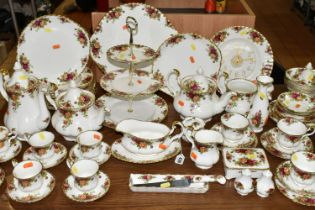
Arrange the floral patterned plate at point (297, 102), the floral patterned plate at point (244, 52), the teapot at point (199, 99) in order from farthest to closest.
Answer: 1. the floral patterned plate at point (244, 52)
2. the floral patterned plate at point (297, 102)
3. the teapot at point (199, 99)

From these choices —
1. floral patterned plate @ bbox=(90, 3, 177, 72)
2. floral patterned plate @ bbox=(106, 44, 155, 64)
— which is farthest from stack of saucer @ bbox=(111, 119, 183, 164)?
floral patterned plate @ bbox=(90, 3, 177, 72)

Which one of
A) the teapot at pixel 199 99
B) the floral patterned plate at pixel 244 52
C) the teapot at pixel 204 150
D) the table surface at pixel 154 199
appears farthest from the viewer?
the floral patterned plate at pixel 244 52

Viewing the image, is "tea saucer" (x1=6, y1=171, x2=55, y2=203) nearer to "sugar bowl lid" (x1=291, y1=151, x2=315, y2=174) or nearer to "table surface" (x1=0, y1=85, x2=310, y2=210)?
"table surface" (x1=0, y1=85, x2=310, y2=210)

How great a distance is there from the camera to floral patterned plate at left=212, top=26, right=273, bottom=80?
1.51 meters

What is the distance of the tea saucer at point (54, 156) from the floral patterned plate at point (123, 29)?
45cm

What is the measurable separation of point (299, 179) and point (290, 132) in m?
0.20

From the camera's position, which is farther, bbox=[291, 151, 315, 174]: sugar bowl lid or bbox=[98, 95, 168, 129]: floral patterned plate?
bbox=[98, 95, 168, 129]: floral patterned plate

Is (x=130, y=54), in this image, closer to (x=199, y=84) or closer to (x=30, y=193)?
(x=199, y=84)

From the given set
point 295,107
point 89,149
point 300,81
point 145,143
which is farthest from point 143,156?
point 300,81

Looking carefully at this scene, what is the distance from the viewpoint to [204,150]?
1.14 m

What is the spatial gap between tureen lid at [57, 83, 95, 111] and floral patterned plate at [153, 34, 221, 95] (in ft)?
1.16

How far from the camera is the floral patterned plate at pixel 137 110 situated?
136cm

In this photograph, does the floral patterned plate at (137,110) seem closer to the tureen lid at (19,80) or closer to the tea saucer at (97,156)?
the tea saucer at (97,156)

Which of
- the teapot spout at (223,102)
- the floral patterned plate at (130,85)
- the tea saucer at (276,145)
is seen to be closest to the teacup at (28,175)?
the floral patterned plate at (130,85)
